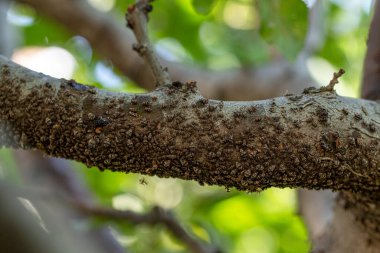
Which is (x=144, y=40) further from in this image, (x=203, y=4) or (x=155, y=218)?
(x=155, y=218)

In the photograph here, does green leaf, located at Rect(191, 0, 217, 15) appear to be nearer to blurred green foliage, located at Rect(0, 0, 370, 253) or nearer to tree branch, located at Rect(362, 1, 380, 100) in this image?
tree branch, located at Rect(362, 1, 380, 100)

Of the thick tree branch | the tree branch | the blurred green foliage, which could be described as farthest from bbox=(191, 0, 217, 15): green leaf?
the blurred green foliage

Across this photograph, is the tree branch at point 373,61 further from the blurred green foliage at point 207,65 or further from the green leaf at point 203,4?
the blurred green foliage at point 207,65

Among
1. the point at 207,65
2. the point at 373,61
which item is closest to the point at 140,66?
the point at 207,65

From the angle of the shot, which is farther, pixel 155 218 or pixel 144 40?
pixel 155 218

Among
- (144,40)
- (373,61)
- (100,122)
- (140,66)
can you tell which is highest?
(140,66)

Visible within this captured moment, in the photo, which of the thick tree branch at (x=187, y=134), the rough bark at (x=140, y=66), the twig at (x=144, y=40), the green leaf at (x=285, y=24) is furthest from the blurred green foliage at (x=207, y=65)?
the thick tree branch at (x=187, y=134)
